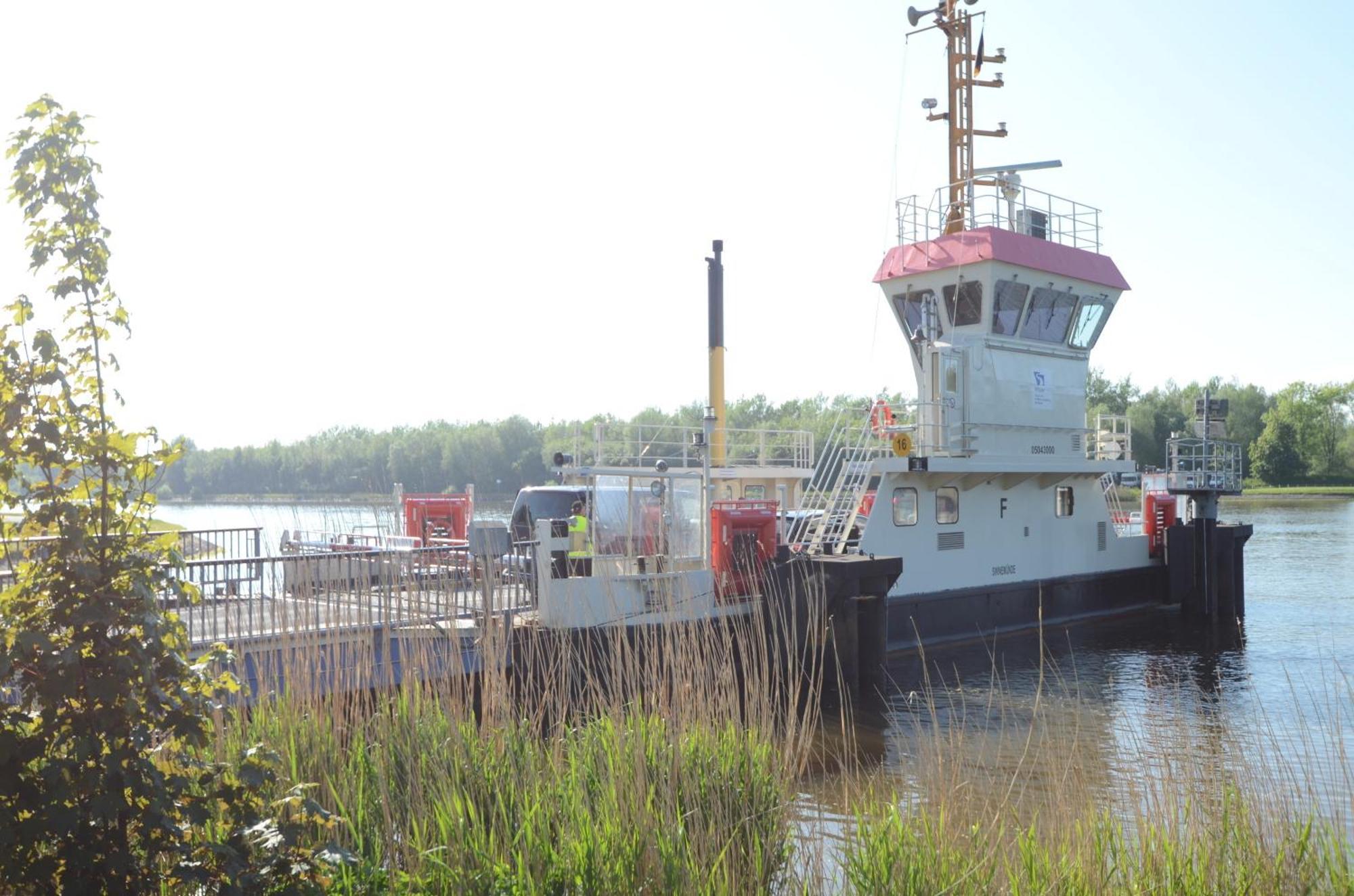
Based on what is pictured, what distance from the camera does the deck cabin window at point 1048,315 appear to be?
20078mm

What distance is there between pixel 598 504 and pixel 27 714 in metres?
10.6

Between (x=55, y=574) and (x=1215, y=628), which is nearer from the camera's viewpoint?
(x=55, y=574)

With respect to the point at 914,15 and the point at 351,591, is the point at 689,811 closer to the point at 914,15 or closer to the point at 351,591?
the point at 351,591

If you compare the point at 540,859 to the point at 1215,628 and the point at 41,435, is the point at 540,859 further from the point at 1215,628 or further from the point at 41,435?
the point at 1215,628

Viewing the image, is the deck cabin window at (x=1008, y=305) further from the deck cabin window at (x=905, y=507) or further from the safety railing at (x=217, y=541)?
the safety railing at (x=217, y=541)

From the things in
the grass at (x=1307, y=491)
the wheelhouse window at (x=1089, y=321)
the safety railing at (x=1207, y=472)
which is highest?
the wheelhouse window at (x=1089, y=321)

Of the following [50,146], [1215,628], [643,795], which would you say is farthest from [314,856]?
[1215,628]

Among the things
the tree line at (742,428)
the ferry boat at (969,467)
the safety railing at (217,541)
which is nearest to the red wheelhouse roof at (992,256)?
the ferry boat at (969,467)

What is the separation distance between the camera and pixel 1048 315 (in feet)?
67.1

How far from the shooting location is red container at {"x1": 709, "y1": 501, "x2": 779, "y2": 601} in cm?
1529

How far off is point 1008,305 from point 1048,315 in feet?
4.26

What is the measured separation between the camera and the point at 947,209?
20.4 metres

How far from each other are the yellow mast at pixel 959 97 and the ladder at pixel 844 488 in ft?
16.9

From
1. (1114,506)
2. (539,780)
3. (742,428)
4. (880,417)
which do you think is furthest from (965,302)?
(742,428)
